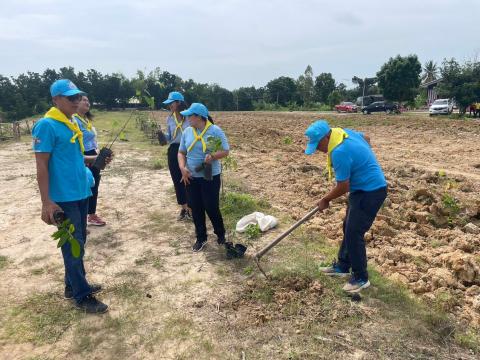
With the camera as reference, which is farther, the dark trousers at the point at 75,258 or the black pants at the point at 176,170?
the black pants at the point at 176,170

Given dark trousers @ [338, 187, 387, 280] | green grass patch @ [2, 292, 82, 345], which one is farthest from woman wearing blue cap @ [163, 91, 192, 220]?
dark trousers @ [338, 187, 387, 280]

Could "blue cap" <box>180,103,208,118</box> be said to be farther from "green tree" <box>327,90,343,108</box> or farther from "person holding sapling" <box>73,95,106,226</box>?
"green tree" <box>327,90,343,108</box>

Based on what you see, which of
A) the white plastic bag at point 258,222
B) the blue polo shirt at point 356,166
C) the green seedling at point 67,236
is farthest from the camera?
the white plastic bag at point 258,222

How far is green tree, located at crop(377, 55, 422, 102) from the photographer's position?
1316 inches

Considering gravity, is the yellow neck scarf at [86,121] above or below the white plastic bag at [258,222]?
above

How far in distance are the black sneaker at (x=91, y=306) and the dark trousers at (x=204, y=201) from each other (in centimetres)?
145

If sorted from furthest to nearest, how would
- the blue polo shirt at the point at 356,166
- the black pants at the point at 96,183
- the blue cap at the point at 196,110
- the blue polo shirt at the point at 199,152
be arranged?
the black pants at the point at 96,183, the blue polo shirt at the point at 199,152, the blue cap at the point at 196,110, the blue polo shirt at the point at 356,166

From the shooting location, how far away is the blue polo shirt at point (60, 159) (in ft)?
9.32

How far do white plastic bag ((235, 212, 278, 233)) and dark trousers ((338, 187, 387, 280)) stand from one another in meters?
1.70

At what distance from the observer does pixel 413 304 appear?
3225 millimetres

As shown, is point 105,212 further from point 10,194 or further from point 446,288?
point 446,288

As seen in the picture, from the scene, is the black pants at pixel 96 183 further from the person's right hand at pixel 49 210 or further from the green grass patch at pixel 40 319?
the person's right hand at pixel 49 210

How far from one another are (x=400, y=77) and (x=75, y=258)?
3549 cm

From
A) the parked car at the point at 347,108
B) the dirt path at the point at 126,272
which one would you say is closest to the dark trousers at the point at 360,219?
the dirt path at the point at 126,272
